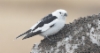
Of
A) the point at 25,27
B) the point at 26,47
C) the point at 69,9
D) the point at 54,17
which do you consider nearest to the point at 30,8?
the point at 69,9

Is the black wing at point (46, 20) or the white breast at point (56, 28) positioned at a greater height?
the black wing at point (46, 20)

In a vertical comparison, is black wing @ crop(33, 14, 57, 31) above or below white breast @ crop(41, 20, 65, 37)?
above

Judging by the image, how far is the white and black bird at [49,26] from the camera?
3.55 meters

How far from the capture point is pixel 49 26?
3604 millimetres

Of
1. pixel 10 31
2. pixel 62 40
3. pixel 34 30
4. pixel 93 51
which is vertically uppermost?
pixel 10 31

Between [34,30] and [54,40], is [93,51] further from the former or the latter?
[34,30]

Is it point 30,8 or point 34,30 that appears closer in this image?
point 34,30

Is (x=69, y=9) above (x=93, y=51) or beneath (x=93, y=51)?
above

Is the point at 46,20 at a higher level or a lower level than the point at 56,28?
higher

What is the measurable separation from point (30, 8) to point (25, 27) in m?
2.04

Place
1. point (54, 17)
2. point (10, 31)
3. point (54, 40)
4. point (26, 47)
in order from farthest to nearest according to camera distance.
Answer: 1. point (10, 31)
2. point (26, 47)
3. point (54, 17)
4. point (54, 40)

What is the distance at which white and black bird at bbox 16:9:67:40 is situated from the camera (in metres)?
3.55

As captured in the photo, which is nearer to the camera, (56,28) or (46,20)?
(56,28)

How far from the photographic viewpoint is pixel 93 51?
322 cm
